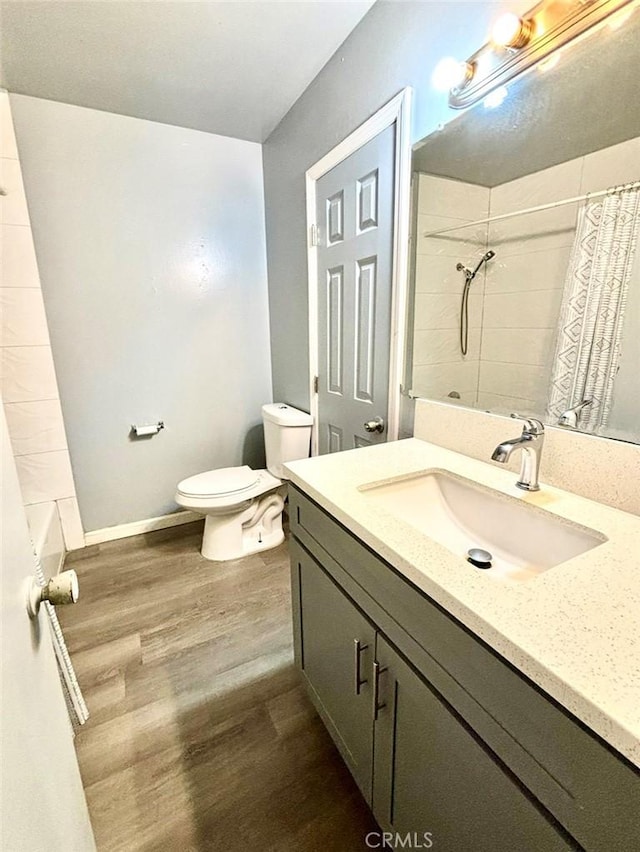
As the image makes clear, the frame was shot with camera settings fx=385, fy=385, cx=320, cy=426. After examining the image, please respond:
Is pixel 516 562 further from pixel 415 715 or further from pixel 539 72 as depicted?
pixel 539 72

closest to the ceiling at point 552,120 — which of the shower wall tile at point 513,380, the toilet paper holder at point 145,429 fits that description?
the shower wall tile at point 513,380

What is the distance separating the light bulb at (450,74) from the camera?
3.37 feet

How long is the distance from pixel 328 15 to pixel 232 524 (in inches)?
86.5

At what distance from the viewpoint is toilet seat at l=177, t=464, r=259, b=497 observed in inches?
77.9

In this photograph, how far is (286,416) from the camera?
2.15m

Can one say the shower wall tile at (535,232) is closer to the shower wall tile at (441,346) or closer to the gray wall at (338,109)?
the shower wall tile at (441,346)

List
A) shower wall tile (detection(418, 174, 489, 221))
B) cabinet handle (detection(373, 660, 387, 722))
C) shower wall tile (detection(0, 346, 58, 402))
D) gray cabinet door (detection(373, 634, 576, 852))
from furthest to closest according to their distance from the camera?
shower wall tile (detection(0, 346, 58, 402)), shower wall tile (detection(418, 174, 489, 221)), cabinet handle (detection(373, 660, 387, 722)), gray cabinet door (detection(373, 634, 576, 852))

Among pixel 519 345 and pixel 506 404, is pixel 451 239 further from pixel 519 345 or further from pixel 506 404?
pixel 506 404

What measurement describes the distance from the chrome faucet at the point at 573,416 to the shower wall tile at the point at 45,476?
2.29 metres

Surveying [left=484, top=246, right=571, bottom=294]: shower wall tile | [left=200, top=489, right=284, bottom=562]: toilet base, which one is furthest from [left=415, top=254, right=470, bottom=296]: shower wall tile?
[left=200, top=489, right=284, bottom=562]: toilet base

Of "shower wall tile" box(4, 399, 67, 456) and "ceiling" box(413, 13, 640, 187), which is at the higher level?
"ceiling" box(413, 13, 640, 187)

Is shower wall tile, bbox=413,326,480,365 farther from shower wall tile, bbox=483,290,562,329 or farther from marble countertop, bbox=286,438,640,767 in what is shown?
marble countertop, bbox=286,438,640,767

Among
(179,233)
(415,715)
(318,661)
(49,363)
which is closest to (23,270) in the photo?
(49,363)

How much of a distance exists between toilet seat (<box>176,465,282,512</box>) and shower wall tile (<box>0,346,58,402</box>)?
0.86 m
